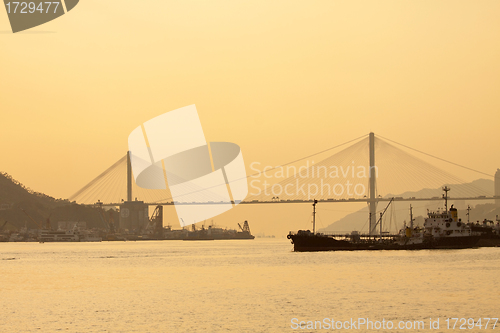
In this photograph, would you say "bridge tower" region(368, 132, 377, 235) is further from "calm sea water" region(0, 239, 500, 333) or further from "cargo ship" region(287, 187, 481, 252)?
"calm sea water" region(0, 239, 500, 333)

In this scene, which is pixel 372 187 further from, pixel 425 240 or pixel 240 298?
pixel 240 298

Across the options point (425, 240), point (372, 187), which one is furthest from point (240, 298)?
point (372, 187)

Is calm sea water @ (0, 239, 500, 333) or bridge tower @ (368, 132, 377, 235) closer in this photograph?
calm sea water @ (0, 239, 500, 333)

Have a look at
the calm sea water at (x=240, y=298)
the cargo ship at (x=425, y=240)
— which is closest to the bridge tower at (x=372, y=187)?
the cargo ship at (x=425, y=240)

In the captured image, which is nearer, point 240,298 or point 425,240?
point 240,298

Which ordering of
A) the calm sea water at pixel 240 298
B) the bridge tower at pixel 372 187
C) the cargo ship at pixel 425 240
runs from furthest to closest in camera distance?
the bridge tower at pixel 372 187
the cargo ship at pixel 425 240
the calm sea water at pixel 240 298

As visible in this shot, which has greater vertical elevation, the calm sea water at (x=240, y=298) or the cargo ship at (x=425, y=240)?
the cargo ship at (x=425, y=240)

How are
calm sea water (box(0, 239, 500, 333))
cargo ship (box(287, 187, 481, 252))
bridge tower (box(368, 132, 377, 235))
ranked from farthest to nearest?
bridge tower (box(368, 132, 377, 235)) → cargo ship (box(287, 187, 481, 252)) → calm sea water (box(0, 239, 500, 333))

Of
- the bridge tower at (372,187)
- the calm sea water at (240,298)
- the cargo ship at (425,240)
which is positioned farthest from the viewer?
→ the bridge tower at (372,187)

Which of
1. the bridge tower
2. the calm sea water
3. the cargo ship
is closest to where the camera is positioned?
the calm sea water

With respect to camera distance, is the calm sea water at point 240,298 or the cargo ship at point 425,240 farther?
the cargo ship at point 425,240

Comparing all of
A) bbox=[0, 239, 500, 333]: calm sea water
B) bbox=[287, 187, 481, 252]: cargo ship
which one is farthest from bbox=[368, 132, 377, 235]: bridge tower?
bbox=[0, 239, 500, 333]: calm sea water

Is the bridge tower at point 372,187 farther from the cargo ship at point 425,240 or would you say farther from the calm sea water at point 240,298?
the calm sea water at point 240,298

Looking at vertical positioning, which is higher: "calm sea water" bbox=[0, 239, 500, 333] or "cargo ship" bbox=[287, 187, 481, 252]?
"cargo ship" bbox=[287, 187, 481, 252]
